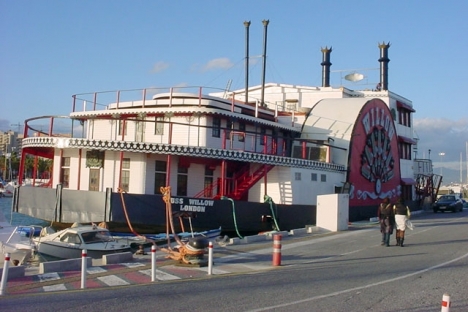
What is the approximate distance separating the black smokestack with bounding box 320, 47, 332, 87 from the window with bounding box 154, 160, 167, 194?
24.7m

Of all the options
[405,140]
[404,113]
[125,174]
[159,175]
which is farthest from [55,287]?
[404,113]

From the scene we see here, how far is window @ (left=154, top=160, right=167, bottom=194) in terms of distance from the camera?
23.7 m

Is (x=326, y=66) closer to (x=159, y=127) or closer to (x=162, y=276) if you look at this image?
(x=159, y=127)

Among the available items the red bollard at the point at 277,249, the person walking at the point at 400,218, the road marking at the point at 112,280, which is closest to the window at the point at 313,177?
the person walking at the point at 400,218

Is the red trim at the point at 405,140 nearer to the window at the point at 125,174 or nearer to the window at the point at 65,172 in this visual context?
the window at the point at 125,174

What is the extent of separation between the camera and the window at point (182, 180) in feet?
81.2

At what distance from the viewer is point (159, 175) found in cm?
2381

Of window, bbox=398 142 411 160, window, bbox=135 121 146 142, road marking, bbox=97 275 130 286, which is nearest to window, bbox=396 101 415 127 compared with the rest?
window, bbox=398 142 411 160

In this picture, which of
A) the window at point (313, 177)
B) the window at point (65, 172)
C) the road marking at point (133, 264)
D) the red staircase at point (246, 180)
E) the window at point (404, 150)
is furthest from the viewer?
the window at point (404, 150)

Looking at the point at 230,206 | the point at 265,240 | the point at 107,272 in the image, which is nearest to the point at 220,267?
the point at 107,272

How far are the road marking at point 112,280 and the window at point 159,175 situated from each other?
11016 mm

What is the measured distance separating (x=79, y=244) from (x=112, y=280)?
7.97m

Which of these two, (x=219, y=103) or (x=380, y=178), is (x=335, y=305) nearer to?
(x=219, y=103)

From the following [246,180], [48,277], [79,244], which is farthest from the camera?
[246,180]
